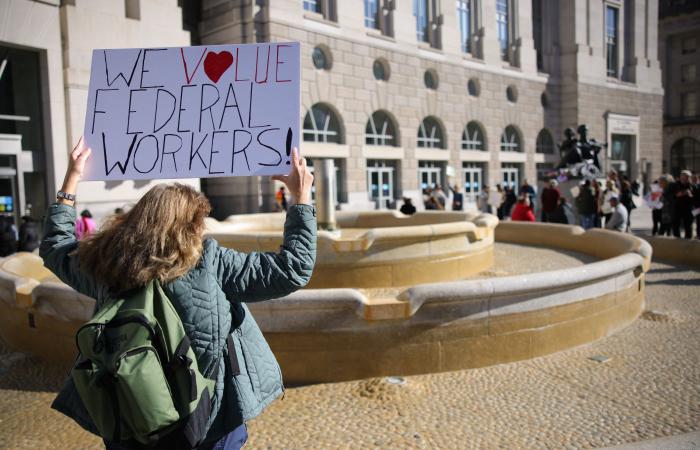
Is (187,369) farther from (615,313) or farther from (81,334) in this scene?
(615,313)

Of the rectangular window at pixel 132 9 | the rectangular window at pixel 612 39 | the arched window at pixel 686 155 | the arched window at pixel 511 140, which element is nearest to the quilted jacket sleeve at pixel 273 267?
the rectangular window at pixel 132 9

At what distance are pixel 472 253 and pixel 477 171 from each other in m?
22.9

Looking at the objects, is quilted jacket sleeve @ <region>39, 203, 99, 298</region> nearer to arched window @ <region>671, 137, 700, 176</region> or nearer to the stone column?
the stone column

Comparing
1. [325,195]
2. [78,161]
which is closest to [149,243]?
[78,161]

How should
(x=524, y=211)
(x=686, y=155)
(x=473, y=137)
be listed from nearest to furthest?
(x=524, y=211) < (x=473, y=137) < (x=686, y=155)

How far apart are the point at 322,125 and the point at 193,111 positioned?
2073 centimetres

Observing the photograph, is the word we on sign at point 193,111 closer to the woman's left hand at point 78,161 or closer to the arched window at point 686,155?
the woman's left hand at point 78,161

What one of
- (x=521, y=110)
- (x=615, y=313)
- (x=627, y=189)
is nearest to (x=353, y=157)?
(x=627, y=189)

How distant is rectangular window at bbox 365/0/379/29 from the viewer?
24.7 m

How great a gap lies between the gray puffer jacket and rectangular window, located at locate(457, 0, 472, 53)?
2957 cm

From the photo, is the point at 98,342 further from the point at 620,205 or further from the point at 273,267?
the point at 620,205

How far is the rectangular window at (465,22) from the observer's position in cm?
2902

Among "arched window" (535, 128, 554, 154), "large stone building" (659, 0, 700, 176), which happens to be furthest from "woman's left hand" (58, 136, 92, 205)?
"large stone building" (659, 0, 700, 176)

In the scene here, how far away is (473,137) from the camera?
29719 millimetres
